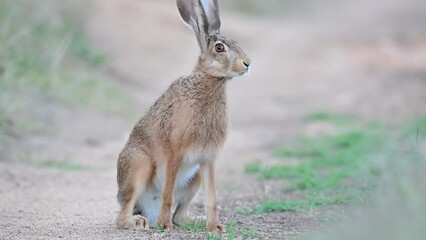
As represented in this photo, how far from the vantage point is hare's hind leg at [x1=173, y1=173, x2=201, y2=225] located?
6.36 metres

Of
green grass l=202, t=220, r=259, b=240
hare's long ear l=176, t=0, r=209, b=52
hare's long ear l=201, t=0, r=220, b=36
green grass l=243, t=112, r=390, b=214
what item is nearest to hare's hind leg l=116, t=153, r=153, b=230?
green grass l=202, t=220, r=259, b=240

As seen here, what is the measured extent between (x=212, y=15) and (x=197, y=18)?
105mm

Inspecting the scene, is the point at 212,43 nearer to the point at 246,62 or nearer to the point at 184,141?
the point at 246,62

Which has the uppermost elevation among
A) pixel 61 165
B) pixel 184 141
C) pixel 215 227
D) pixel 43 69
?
pixel 43 69

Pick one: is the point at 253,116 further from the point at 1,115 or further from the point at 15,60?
the point at 1,115

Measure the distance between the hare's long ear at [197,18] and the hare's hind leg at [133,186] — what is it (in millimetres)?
874

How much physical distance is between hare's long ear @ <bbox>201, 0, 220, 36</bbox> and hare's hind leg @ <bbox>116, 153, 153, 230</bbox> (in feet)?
3.23

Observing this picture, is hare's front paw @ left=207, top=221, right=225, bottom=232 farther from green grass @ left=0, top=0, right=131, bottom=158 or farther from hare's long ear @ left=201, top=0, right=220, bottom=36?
green grass @ left=0, top=0, right=131, bottom=158

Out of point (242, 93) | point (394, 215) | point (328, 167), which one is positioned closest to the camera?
point (394, 215)

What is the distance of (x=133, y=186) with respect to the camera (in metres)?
6.17

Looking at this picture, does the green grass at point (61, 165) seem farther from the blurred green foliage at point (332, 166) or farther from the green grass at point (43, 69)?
the blurred green foliage at point (332, 166)

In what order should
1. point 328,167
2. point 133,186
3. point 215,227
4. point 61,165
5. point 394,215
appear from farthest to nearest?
point 328,167, point 61,165, point 133,186, point 215,227, point 394,215

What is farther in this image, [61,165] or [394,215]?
[61,165]

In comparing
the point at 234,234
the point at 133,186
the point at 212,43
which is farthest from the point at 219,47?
the point at 234,234
